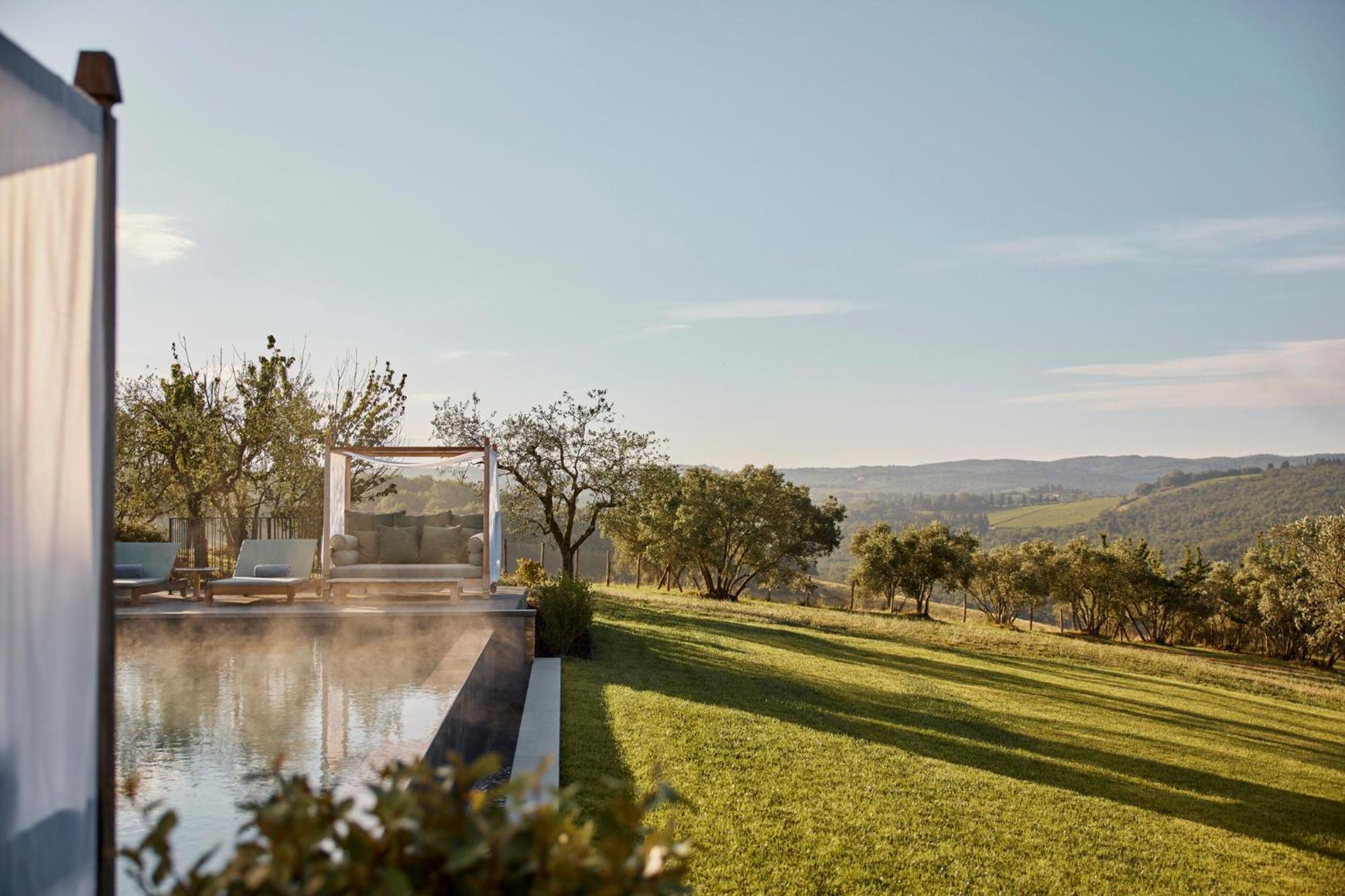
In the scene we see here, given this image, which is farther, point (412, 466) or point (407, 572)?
point (412, 466)

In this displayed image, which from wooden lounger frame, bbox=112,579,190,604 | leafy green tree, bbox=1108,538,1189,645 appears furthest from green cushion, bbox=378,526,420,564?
leafy green tree, bbox=1108,538,1189,645

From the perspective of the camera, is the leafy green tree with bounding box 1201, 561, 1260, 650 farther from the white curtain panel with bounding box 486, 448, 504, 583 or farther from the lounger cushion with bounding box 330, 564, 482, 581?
the lounger cushion with bounding box 330, 564, 482, 581

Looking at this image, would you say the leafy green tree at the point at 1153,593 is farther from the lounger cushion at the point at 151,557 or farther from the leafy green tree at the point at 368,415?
the lounger cushion at the point at 151,557

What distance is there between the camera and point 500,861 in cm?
103

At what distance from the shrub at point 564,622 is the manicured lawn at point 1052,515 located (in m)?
72.4

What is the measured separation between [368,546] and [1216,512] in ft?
225

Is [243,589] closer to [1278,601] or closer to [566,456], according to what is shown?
[566,456]

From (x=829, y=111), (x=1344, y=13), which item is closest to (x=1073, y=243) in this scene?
(x=829, y=111)

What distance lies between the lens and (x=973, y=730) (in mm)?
7359

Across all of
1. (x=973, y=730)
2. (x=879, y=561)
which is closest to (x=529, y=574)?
(x=973, y=730)

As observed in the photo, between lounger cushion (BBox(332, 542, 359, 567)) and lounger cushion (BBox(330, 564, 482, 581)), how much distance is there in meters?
0.22

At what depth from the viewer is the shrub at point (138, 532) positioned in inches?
553

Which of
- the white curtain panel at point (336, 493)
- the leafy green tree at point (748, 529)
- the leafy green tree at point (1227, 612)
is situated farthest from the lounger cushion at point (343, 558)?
the leafy green tree at point (1227, 612)

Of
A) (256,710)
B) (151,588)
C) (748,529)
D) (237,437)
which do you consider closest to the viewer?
(256,710)
